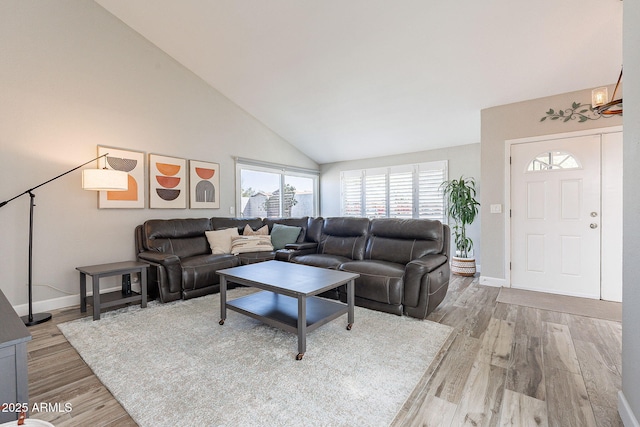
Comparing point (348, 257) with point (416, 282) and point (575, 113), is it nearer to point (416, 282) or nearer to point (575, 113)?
point (416, 282)

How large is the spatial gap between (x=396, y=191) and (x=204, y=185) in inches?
146

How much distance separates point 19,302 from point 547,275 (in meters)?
6.26

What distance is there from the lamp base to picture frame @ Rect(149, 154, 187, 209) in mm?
1675

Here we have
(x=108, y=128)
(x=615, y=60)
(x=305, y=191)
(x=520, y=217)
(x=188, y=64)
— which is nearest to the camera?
(x=615, y=60)

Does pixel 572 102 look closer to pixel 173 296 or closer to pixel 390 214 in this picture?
pixel 390 214

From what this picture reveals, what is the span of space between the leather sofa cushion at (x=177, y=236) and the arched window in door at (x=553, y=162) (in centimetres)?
471

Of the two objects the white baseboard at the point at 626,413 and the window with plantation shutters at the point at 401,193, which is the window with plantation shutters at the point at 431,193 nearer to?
the window with plantation shutters at the point at 401,193

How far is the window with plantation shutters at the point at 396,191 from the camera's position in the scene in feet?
18.1

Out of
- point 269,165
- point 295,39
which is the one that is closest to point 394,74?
point 295,39

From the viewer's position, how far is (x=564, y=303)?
3371 millimetres

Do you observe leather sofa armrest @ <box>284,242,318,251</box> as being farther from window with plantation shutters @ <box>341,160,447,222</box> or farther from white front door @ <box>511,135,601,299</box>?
white front door @ <box>511,135,601,299</box>

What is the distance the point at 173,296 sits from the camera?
3422 mm

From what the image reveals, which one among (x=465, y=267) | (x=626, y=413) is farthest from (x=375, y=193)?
(x=626, y=413)

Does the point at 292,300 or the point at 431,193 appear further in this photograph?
the point at 431,193
